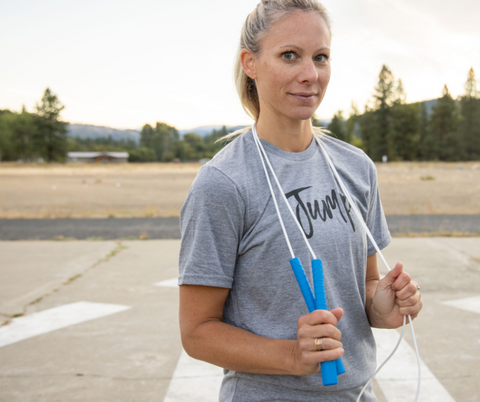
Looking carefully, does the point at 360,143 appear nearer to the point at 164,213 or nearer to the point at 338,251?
the point at 164,213

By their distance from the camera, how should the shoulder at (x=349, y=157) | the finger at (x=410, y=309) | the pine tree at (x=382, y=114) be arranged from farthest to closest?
the pine tree at (x=382, y=114), the shoulder at (x=349, y=157), the finger at (x=410, y=309)

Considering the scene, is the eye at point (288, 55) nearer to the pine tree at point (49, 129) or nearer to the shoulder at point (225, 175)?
the shoulder at point (225, 175)

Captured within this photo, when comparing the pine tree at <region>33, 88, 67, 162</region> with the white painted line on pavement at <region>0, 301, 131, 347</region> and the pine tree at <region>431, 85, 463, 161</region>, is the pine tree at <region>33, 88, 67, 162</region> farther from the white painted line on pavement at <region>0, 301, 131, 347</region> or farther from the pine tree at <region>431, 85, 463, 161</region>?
the white painted line on pavement at <region>0, 301, 131, 347</region>

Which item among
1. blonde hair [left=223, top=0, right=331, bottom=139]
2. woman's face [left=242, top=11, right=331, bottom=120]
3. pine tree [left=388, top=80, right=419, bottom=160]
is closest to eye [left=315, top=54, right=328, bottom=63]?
woman's face [left=242, top=11, right=331, bottom=120]

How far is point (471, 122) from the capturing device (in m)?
73.2

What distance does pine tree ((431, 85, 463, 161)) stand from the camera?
70.6 meters

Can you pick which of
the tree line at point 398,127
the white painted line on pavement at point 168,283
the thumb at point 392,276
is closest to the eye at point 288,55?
the thumb at point 392,276

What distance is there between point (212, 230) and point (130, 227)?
362 inches

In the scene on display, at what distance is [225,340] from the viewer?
115cm

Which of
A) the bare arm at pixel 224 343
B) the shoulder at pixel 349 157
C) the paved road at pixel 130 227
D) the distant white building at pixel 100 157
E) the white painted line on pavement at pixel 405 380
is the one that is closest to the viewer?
the bare arm at pixel 224 343

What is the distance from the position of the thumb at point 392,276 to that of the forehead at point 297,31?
2.15 feet

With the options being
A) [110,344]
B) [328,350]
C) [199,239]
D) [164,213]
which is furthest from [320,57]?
[164,213]

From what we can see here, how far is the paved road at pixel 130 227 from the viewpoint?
8938 millimetres

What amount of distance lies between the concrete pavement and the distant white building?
133 m
